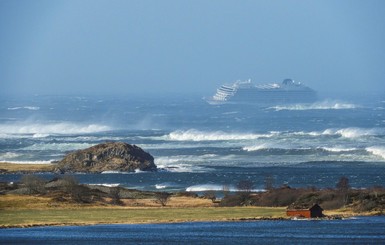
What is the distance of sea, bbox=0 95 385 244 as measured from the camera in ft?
197

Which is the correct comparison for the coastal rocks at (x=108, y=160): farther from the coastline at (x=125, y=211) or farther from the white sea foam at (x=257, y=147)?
the coastline at (x=125, y=211)

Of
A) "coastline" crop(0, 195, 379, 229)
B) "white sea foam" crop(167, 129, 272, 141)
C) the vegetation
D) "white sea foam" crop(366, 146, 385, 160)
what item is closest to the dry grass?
Result: the vegetation

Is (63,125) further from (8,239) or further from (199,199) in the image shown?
(8,239)

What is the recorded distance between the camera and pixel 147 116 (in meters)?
171

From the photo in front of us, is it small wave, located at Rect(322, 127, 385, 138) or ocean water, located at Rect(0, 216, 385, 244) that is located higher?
small wave, located at Rect(322, 127, 385, 138)

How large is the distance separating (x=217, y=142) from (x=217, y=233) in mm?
63355

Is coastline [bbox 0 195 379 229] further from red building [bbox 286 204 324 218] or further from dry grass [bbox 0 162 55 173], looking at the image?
dry grass [bbox 0 162 55 173]

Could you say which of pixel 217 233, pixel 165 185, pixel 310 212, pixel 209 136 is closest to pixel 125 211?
pixel 310 212

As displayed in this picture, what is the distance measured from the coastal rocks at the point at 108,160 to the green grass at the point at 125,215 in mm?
23516

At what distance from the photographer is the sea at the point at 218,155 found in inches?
2359

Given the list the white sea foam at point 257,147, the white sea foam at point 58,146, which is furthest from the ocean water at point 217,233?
the white sea foam at point 58,146

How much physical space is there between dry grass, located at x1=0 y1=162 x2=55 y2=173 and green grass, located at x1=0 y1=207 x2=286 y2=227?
23.4m

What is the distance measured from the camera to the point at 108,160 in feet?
317

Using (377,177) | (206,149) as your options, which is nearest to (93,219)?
(377,177)
